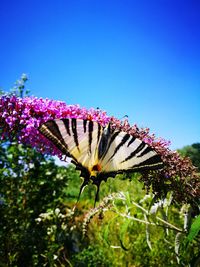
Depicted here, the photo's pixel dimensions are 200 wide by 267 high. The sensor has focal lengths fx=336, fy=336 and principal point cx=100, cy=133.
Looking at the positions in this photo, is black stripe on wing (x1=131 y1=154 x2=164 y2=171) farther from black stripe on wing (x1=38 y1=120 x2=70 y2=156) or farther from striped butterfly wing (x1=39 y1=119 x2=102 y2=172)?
black stripe on wing (x1=38 y1=120 x2=70 y2=156)

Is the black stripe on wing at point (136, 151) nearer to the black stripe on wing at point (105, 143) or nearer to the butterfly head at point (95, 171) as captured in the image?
the black stripe on wing at point (105, 143)

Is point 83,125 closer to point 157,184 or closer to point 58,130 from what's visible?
point 58,130

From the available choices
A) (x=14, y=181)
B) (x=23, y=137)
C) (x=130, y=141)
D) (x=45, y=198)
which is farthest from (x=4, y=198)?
(x=130, y=141)

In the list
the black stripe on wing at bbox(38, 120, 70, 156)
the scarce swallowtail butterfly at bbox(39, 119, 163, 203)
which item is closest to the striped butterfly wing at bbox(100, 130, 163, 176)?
the scarce swallowtail butterfly at bbox(39, 119, 163, 203)

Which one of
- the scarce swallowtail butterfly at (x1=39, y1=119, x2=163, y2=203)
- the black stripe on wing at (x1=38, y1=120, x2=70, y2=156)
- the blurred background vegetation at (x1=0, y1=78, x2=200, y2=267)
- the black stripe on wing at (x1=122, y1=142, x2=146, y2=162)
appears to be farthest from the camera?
the blurred background vegetation at (x1=0, y1=78, x2=200, y2=267)

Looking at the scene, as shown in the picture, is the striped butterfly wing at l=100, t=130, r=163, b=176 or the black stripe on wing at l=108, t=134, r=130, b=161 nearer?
the striped butterfly wing at l=100, t=130, r=163, b=176

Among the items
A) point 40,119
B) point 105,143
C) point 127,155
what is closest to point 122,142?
point 127,155

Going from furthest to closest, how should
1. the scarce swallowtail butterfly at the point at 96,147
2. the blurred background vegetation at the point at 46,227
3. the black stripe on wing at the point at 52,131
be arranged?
1. the blurred background vegetation at the point at 46,227
2. the black stripe on wing at the point at 52,131
3. the scarce swallowtail butterfly at the point at 96,147

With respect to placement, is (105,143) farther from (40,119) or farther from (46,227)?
(46,227)

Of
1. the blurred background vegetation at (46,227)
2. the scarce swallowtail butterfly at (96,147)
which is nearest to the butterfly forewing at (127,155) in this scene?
the scarce swallowtail butterfly at (96,147)
